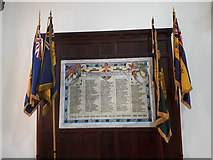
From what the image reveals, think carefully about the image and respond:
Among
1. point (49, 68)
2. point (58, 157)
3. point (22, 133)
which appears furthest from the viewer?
point (22, 133)

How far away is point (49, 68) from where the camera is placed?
216 centimetres

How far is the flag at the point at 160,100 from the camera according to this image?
214 centimetres

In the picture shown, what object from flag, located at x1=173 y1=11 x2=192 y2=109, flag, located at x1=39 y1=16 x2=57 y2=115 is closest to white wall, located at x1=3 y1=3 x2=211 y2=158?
flag, located at x1=173 y1=11 x2=192 y2=109

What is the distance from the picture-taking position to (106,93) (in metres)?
2.39

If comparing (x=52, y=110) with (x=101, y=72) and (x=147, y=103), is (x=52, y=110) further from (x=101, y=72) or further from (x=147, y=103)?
(x=147, y=103)

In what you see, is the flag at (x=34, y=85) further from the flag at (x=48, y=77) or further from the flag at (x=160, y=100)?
the flag at (x=160, y=100)

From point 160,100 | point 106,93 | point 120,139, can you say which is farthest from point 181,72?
point 120,139

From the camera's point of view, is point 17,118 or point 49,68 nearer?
point 49,68

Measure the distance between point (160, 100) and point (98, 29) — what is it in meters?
1.30

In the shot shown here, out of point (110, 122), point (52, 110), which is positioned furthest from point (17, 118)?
point (110, 122)

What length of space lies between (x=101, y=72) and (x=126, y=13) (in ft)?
3.21

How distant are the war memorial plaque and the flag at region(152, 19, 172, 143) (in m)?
0.14

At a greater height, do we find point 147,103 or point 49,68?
point 49,68

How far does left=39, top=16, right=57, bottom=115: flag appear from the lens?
6.89 ft
